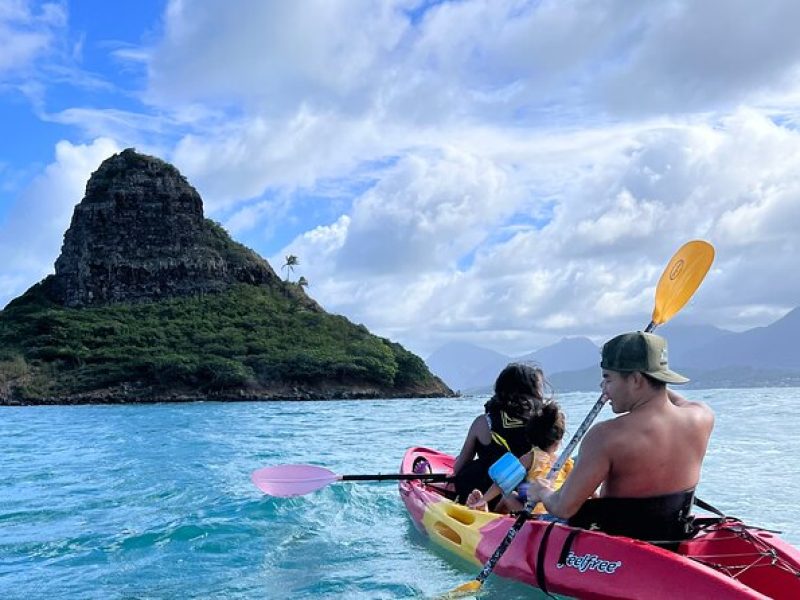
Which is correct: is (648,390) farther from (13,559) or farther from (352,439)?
(352,439)

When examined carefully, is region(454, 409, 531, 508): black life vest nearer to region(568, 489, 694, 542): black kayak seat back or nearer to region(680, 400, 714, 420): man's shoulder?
region(568, 489, 694, 542): black kayak seat back

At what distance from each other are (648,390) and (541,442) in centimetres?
216

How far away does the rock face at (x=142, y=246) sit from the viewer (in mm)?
81062

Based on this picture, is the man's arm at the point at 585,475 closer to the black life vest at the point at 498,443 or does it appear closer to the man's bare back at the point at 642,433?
the man's bare back at the point at 642,433

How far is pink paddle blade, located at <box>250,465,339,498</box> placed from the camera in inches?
325

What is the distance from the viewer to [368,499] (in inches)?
420

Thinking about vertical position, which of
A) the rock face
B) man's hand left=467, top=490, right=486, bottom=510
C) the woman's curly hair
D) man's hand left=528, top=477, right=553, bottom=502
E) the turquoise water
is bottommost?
the turquoise water

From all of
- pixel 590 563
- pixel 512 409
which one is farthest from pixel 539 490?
pixel 512 409

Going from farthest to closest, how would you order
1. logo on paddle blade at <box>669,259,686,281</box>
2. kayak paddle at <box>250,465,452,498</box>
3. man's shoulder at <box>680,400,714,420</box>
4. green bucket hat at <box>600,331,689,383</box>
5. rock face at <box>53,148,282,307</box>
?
1. rock face at <box>53,148,282,307</box>
2. kayak paddle at <box>250,465,452,498</box>
3. logo on paddle blade at <box>669,259,686,281</box>
4. man's shoulder at <box>680,400,714,420</box>
5. green bucket hat at <box>600,331,689,383</box>

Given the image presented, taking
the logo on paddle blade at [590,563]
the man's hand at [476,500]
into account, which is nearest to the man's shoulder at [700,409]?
the logo on paddle blade at [590,563]

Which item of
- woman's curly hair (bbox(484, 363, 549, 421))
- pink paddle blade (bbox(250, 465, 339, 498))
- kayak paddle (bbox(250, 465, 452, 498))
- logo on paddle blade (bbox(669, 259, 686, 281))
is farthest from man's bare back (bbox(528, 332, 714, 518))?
pink paddle blade (bbox(250, 465, 339, 498))

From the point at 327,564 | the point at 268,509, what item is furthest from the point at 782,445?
the point at 327,564

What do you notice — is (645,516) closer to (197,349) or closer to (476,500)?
(476,500)

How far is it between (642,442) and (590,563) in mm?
960
